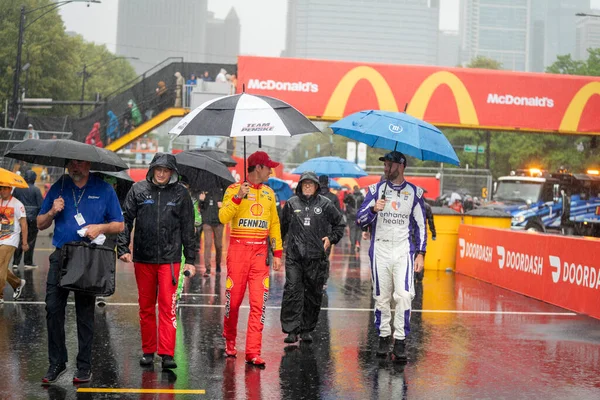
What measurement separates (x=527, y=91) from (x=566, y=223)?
5.02m

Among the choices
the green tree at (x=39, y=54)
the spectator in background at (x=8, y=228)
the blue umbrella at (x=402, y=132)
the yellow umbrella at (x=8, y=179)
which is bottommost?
the spectator in background at (x=8, y=228)

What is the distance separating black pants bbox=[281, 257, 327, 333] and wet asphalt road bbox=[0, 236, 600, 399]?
0.27 meters

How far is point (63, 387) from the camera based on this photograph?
278 inches

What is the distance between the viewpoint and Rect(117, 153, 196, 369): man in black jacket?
7.76 metres

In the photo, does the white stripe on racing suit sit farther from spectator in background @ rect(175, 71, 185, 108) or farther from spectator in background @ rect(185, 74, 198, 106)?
spectator in background @ rect(175, 71, 185, 108)

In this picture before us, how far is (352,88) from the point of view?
30953mm

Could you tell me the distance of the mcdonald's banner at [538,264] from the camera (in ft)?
40.5

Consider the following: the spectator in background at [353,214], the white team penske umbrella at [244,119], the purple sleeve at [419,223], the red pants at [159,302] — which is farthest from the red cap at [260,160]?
the spectator in background at [353,214]

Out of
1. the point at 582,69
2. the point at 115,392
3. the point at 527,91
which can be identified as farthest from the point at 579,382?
the point at 582,69

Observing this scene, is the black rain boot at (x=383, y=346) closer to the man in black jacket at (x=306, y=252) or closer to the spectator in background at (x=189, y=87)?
the man in black jacket at (x=306, y=252)

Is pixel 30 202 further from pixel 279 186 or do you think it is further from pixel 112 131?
pixel 112 131

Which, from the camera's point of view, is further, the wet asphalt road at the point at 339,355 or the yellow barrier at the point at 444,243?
the yellow barrier at the point at 444,243

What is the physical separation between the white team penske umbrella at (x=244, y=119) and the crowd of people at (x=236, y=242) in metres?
0.37

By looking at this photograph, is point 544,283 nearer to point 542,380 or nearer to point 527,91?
point 542,380
